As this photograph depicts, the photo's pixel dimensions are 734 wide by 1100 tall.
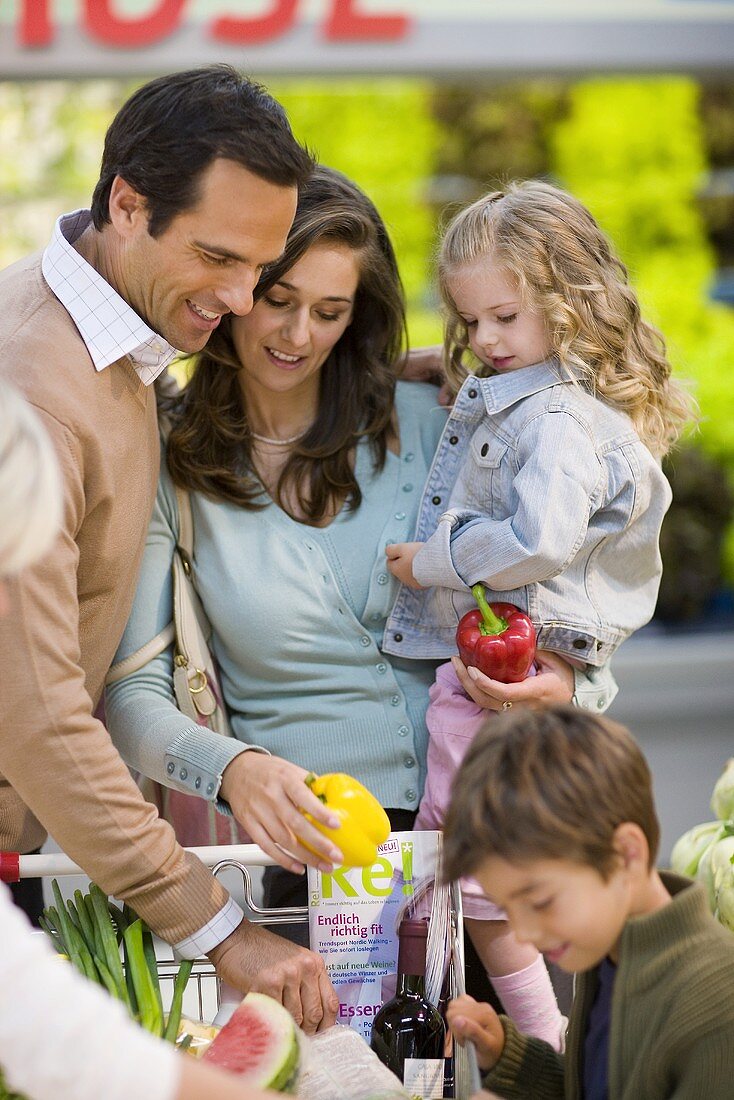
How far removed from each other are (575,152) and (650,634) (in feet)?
9.74

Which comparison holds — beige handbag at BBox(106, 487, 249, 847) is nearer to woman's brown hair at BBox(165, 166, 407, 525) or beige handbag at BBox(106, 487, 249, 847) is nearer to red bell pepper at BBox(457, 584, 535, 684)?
woman's brown hair at BBox(165, 166, 407, 525)

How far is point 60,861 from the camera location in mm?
2039

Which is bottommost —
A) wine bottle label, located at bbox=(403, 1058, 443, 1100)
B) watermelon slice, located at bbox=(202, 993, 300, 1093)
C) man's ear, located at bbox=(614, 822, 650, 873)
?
wine bottle label, located at bbox=(403, 1058, 443, 1100)

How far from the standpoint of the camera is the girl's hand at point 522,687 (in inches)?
89.4

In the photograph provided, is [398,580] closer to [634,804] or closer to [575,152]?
[634,804]

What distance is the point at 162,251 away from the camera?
2.00m

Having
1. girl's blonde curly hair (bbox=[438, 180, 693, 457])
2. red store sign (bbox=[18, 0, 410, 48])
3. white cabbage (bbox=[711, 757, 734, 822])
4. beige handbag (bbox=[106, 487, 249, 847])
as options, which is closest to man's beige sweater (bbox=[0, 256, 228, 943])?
beige handbag (bbox=[106, 487, 249, 847])

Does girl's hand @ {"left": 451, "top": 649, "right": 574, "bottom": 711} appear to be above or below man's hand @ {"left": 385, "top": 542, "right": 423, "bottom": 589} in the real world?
below

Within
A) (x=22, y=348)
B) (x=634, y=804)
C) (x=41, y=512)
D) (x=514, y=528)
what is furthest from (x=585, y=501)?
(x=41, y=512)

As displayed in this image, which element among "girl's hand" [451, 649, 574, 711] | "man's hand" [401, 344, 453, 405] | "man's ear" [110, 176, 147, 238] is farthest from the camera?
"man's hand" [401, 344, 453, 405]

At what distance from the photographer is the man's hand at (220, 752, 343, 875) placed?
6.15 ft

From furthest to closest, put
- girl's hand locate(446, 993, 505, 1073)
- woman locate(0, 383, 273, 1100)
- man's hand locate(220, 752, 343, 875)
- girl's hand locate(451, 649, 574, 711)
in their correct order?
1. girl's hand locate(451, 649, 574, 711)
2. man's hand locate(220, 752, 343, 875)
3. girl's hand locate(446, 993, 505, 1073)
4. woman locate(0, 383, 273, 1100)

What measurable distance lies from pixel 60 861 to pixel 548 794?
91cm

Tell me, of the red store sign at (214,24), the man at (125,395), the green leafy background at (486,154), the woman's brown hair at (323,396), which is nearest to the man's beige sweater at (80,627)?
the man at (125,395)
